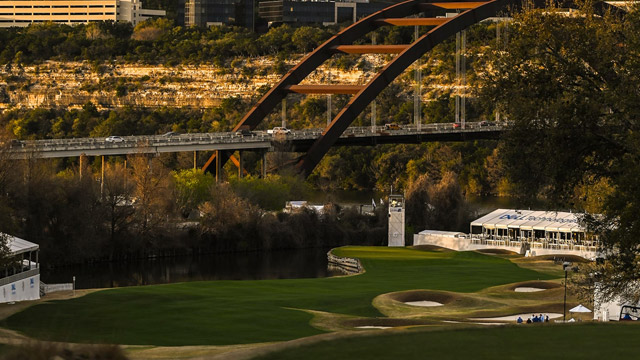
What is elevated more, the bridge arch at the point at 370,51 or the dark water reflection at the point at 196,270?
the bridge arch at the point at 370,51

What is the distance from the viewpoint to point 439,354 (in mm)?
25547

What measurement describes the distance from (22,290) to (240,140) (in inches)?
1889

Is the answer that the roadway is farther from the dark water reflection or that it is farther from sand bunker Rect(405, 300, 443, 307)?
sand bunker Rect(405, 300, 443, 307)

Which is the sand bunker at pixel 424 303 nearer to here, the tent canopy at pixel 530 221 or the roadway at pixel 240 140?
the tent canopy at pixel 530 221

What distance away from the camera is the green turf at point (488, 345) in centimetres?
2547

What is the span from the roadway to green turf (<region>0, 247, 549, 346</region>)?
83.1ft

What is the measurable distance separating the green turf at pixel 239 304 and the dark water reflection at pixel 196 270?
420 cm

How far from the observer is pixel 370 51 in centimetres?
9469

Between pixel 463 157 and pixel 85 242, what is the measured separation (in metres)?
63.1

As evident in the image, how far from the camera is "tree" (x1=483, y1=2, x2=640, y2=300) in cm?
2944

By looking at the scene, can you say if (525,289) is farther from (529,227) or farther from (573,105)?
(573,105)

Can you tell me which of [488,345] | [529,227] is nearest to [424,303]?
[529,227]

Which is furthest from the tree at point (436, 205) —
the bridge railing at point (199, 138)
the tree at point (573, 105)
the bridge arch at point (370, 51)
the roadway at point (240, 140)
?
the tree at point (573, 105)

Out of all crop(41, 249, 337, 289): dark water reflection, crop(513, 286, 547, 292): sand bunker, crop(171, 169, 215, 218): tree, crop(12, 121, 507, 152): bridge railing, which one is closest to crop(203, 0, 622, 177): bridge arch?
crop(12, 121, 507, 152): bridge railing
